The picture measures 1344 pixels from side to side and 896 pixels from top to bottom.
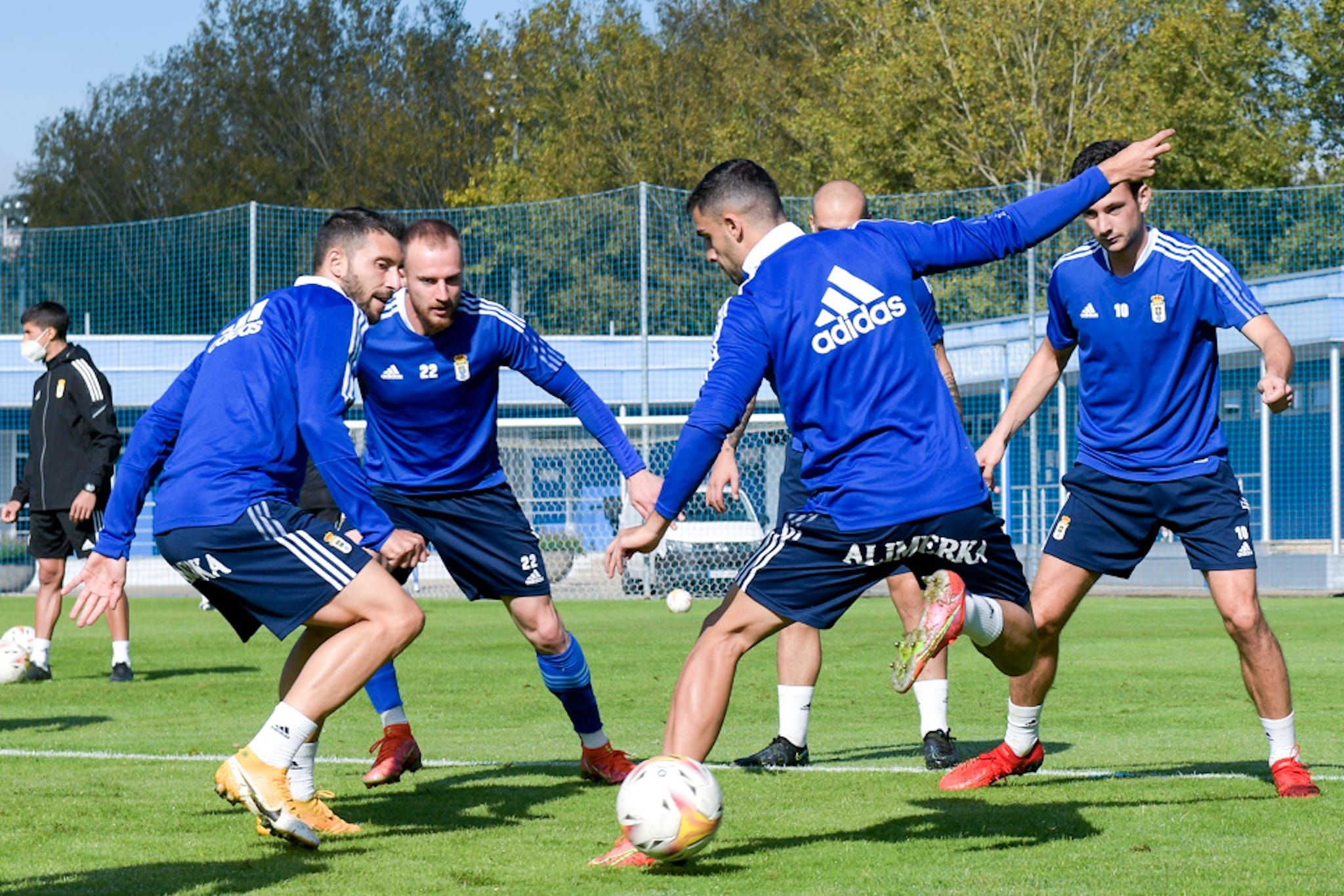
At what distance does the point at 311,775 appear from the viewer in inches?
230

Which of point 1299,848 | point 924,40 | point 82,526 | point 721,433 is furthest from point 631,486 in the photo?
point 924,40

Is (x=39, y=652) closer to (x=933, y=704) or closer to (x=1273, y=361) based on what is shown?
(x=933, y=704)

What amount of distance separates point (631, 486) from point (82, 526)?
6666mm

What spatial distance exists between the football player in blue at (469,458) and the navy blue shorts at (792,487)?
95 cm

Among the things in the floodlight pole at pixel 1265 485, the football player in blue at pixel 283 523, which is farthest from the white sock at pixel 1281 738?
the floodlight pole at pixel 1265 485

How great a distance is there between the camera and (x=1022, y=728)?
21.5ft

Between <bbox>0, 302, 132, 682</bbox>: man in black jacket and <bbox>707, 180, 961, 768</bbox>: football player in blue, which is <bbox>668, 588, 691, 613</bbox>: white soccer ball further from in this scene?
<bbox>707, 180, 961, 768</bbox>: football player in blue

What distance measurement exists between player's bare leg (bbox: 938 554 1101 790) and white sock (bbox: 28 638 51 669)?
7322 mm

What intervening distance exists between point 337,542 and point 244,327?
32.2 inches

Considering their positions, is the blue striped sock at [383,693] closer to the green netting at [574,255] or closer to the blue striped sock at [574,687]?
the blue striped sock at [574,687]

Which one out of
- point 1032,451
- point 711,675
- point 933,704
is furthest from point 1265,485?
point 711,675

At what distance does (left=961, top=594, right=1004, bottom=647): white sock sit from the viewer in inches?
205

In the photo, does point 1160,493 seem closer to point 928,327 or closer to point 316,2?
point 928,327

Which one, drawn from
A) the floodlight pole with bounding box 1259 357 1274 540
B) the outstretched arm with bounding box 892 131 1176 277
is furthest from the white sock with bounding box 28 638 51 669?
the floodlight pole with bounding box 1259 357 1274 540
